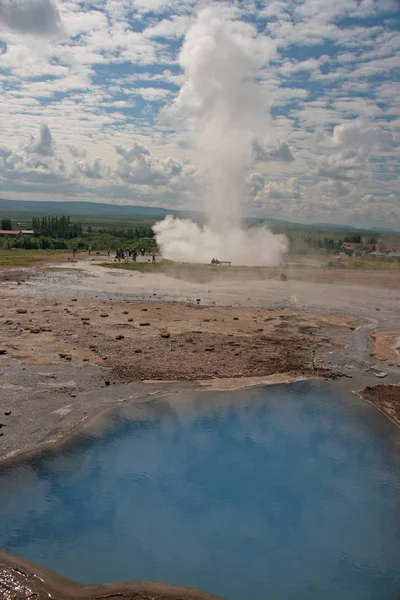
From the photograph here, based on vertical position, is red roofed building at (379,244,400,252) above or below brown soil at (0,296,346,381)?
below

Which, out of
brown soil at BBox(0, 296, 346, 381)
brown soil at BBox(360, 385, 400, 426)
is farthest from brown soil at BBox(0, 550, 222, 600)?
brown soil at BBox(0, 296, 346, 381)

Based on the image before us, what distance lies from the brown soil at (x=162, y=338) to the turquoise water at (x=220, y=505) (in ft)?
9.87

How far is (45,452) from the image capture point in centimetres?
832

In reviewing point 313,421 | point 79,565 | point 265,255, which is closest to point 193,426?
point 313,421

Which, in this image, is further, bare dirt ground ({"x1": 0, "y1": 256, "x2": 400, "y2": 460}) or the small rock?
the small rock

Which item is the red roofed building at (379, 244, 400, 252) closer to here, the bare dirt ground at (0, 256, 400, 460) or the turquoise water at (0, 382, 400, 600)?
the bare dirt ground at (0, 256, 400, 460)

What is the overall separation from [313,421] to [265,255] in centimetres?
3697

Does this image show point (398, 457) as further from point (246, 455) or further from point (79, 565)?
point (79, 565)

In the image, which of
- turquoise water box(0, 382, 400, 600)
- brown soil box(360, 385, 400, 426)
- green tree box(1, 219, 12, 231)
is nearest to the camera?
turquoise water box(0, 382, 400, 600)

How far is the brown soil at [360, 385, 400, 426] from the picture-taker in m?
10.8

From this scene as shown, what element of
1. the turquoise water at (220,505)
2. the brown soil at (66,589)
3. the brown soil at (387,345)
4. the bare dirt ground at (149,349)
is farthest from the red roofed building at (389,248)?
the brown soil at (66,589)

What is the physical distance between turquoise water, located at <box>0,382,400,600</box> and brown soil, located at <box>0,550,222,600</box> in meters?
0.19

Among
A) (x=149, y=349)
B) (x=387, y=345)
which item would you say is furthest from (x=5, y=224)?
(x=387, y=345)

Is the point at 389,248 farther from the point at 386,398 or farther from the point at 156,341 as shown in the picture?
the point at 386,398
